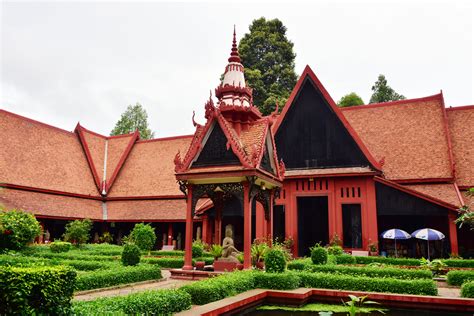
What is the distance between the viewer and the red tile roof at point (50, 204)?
22.4 metres

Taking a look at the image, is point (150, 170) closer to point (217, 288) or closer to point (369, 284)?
point (369, 284)

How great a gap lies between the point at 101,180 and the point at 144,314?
25025 mm

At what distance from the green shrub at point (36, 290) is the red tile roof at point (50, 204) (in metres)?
18.1

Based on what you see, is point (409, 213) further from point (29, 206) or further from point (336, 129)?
point (29, 206)

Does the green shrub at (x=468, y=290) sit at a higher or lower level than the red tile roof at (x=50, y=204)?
lower

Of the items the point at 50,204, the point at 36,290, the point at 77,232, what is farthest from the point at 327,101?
the point at 36,290

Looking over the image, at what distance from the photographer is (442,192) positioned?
1947 centimetres

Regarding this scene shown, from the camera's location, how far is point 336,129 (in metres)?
21.5

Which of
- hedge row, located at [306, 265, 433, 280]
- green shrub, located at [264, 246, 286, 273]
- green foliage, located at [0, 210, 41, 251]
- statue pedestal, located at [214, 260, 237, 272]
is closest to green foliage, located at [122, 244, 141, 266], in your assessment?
statue pedestal, located at [214, 260, 237, 272]

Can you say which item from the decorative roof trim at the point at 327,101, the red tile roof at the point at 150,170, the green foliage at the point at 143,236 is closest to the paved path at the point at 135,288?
the green foliage at the point at 143,236

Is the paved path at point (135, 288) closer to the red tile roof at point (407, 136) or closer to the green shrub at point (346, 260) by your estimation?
the green shrub at point (346, 260)

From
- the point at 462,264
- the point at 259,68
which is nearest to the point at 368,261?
the point at 462,264

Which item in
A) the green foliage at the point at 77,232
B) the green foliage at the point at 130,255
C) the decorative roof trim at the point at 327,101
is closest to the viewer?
the green foliage at the point at 130,255

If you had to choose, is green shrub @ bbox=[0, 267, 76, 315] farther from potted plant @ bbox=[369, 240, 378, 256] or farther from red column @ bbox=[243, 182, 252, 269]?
potted plant @ bbox=[369, 240, 378, 256]
